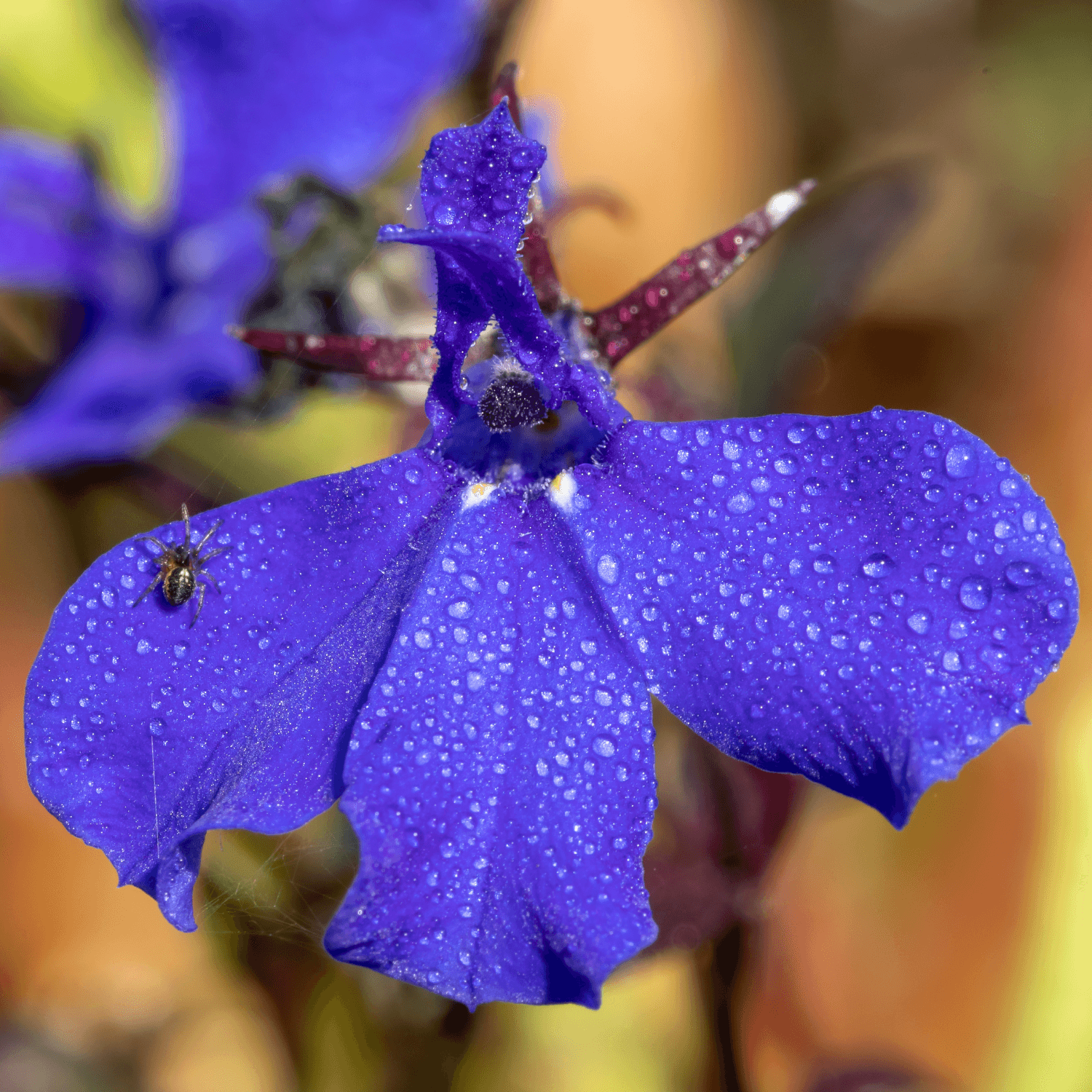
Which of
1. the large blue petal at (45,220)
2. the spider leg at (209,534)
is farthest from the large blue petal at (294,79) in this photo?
the spider leg at (209,534)

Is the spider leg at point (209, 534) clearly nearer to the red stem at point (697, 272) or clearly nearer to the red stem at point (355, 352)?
the red stem at point (355, 352)

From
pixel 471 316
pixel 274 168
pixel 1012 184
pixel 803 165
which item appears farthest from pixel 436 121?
pixel 471 316

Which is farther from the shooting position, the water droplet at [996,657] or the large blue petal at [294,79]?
the large blue petal at [294,79]

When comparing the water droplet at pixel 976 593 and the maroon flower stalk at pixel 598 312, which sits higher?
the maroon flower stalk at pixel 598 312

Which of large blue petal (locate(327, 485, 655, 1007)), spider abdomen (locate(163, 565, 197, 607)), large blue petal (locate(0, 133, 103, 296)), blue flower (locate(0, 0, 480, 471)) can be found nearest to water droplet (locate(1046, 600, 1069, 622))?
large blue petal (locate(327, 485, 655, 1007))

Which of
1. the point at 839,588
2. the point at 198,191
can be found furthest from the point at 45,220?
the point at 839,588

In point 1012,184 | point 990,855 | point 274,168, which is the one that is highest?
point 274,168

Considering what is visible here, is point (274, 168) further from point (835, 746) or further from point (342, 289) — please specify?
point (835, 746)
